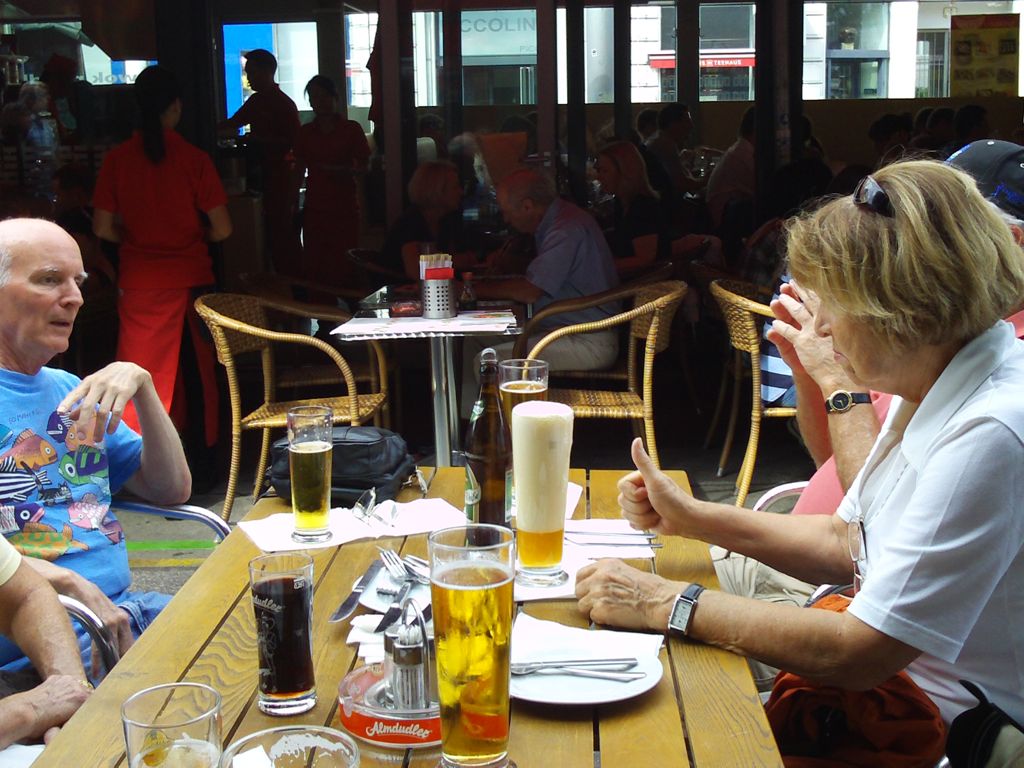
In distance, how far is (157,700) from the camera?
1216 mm

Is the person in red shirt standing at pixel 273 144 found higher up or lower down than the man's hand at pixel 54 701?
higher up

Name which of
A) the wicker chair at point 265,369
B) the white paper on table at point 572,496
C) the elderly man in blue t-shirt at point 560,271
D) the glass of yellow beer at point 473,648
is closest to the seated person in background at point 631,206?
the elderly man in blue t-shirt at point 560,271

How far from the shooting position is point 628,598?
1646 millimetres

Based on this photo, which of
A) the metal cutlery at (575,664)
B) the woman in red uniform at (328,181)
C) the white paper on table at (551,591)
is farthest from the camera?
the woman in red uniform at (328,181)

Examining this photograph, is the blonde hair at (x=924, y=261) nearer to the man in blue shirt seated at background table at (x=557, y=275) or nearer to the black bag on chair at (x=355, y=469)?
the black bag on chair at (x=355, y=469)

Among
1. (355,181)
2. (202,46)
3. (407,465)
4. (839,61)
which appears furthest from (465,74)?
(407,465)

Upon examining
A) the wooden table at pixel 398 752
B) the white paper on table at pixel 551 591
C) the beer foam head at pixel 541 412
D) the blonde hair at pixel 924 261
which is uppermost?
the blonde hair at pixel 924 261

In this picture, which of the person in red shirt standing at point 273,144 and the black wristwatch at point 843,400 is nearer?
the black wristwatch at point 843,400

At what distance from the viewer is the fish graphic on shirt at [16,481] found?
2.30 m

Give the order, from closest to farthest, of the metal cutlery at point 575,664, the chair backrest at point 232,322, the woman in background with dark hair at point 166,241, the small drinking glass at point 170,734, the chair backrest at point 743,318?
the small drinking glass at point 170,734 < the metal cutlery at point 575,664 < the chair backrest at point 743,318 < the chair backrest at point 232,322 < the woman in background with dark hair at point 166,241

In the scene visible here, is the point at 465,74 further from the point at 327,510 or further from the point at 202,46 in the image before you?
the point at 327,510

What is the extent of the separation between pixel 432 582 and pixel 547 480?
534mm

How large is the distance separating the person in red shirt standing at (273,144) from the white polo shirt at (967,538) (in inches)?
227

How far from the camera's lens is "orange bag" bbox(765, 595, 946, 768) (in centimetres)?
154
